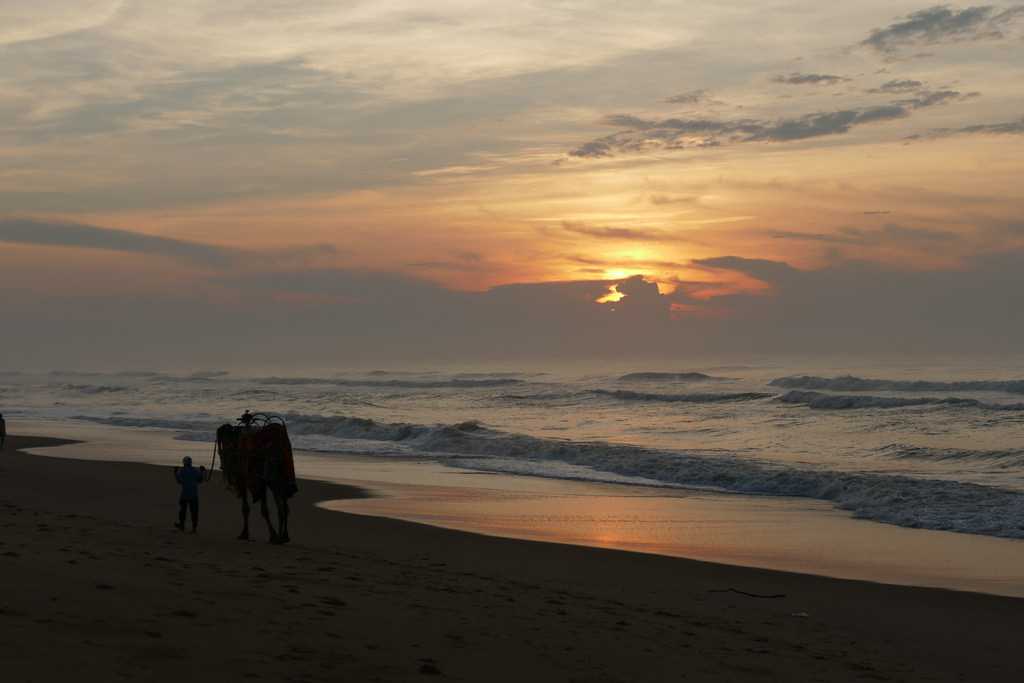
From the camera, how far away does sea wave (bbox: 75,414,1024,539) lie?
16922mm

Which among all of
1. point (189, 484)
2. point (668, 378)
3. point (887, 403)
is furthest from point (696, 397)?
point (189, 484)

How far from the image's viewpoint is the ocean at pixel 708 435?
64.7 ft

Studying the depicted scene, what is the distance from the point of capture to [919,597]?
37.1ft

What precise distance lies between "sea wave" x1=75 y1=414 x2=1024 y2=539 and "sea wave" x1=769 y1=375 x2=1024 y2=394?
36.7 metres

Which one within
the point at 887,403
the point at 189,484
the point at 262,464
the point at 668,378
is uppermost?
the point at 262,464

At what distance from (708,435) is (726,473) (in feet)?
37.6

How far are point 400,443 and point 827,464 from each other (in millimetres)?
14763

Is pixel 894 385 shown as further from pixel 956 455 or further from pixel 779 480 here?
pixel 779 480

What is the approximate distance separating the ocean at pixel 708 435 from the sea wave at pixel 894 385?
0.49ft

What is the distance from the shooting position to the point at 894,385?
215 ft

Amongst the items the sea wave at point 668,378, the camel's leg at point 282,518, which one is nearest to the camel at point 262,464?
the camel's leg at point 282,518

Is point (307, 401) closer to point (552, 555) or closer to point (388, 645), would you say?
point (552, 555)

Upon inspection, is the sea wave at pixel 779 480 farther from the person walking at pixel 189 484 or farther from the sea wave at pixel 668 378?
the sea wave at pixel 668 378

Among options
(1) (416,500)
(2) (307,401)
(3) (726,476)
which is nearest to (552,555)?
(1) (416,500)
